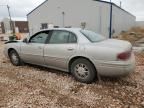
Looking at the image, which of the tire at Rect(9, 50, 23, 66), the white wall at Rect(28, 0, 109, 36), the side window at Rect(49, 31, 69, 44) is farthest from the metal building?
the side window at Rect(49, 31, 69, 44)

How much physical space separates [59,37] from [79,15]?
12.8 metres

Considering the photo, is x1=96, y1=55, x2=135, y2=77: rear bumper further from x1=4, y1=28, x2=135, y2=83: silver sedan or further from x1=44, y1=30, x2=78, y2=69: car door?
x1=44, y1=30, x2=78, y2=69: car door

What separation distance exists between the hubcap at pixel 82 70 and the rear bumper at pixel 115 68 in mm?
379

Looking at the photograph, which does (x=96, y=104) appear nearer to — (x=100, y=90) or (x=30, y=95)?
(x=100, y=90)

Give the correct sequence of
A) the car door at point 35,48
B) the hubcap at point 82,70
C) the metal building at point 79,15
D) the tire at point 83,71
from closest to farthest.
A: the tire at point 83,71
the hubcap at point 82,70
the car door at point 35,48
the metal building at point 79,15

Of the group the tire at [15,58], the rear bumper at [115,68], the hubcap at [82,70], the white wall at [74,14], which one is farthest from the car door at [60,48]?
the white wall at [74,14]

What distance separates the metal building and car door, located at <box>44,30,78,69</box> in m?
11.6

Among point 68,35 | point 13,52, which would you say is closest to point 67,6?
point 13,52

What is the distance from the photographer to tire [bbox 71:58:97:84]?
167 inches

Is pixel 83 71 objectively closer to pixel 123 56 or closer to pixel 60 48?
pixel 60 48

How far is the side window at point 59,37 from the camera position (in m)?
4.75

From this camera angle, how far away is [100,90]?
3982 millimetres

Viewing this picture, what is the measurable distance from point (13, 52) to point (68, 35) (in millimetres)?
2688

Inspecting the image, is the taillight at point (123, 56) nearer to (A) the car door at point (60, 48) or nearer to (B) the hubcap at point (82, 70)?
(B) the hubcap at point (82, 70)
